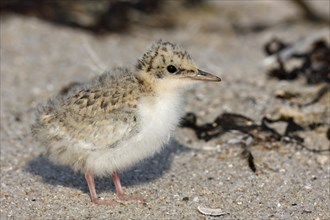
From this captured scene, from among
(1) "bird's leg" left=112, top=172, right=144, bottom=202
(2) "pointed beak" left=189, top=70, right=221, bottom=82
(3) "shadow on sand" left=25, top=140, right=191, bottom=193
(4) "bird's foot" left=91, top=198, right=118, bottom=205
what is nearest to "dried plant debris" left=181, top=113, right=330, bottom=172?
(3) "shadow on sand" left=25, top=140, right=191, bottom=193

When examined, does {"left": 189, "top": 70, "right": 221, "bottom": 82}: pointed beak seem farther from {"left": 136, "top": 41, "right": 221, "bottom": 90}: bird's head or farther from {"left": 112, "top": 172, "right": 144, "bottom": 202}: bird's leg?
{"left": 112, "top": 172, "right": 144, "bottom": 202}: bird's leg

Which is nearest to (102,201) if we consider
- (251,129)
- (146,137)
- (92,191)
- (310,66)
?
(92,191)

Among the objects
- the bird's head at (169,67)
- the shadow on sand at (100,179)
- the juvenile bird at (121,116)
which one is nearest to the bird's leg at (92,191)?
the juvenile bird at (121,116)

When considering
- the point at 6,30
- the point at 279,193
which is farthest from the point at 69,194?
the point at 6,30

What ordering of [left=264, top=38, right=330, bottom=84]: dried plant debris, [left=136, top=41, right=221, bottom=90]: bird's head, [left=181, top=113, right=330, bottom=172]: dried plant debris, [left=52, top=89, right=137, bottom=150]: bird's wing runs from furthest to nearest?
[left=264, top=38, right=330, bottom=84]: dried plant debris, [left=181, top=113, right=330, bottom=172]: dried plant debris, [left=136, top=41, right=221, bottom=90]: bird's head, [left=52, top=89, right=137, bottom=150]: bird's wing

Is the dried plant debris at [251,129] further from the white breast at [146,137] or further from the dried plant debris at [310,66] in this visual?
the white breast at [146,137]

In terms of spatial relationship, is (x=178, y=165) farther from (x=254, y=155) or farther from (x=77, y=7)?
(x=77, y=7)

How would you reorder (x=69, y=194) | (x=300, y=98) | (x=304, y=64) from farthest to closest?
(x=304, y=64) < (x=300, y=98) < (x=69, y=194)

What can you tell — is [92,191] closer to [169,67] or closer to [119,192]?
[119,192]
